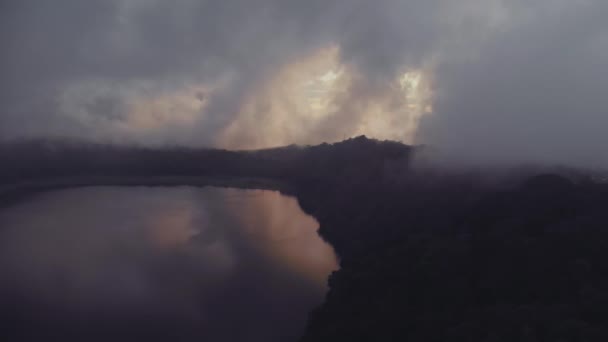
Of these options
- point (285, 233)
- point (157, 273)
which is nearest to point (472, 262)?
point (157, 273)

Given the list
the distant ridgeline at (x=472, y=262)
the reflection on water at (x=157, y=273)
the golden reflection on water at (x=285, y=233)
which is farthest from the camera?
the golden reflection on water at (x=285, y=233)

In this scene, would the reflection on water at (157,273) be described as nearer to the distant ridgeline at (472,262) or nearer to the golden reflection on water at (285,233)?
the golden reflection on water at (285,233)

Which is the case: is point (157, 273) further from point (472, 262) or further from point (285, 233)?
point (472, 262)

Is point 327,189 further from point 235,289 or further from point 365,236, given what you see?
point 235,289

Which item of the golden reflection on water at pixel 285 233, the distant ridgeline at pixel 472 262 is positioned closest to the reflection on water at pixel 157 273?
the golden reflection on water at pixel 285 233

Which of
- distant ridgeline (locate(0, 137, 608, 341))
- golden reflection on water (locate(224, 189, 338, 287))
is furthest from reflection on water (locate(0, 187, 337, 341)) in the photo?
distant ridgeline (locate(0, 137, 608, 341))

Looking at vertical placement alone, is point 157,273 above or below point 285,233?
below

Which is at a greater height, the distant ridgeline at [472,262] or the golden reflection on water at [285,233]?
the golden reflection on water at [285,233]

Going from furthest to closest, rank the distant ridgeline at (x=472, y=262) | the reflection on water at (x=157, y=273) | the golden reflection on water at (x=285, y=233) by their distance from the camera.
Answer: the golden reflection on water at (x=285, y=233)
the reflection on water at (x=157, y=273)
the distant ridgeline at (x=472, y=262)
